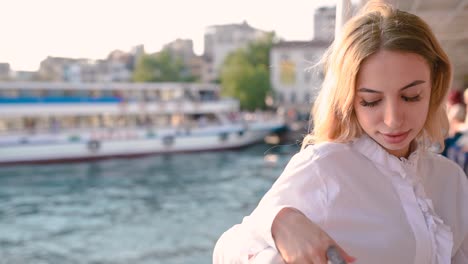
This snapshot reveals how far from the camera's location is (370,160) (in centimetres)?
75

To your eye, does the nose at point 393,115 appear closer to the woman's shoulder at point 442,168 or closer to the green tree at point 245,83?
the woman's shoulder at point 442,168

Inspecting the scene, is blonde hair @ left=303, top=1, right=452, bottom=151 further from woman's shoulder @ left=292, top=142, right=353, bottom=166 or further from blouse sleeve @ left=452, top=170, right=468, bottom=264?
blouse sleeve @ left=452, top=170, right=468, bottom=264

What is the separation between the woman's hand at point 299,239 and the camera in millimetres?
548

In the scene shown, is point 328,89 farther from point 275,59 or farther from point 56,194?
point 275,59

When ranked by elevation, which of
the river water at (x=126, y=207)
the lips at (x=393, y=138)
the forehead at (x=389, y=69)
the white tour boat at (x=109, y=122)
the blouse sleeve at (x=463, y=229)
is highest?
the forehead at (x=389, y=69)

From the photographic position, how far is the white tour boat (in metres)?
17.5

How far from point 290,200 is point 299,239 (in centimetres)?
11

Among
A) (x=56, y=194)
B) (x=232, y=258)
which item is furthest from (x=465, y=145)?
(x=56, y=194)

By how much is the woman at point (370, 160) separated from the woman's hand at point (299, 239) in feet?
0.04

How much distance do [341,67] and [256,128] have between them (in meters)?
21.5

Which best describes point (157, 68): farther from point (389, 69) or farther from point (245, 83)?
point (389, 69)

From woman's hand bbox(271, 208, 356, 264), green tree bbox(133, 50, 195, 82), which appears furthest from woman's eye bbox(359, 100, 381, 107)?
green tree bbox(133, 50, 195, 82)

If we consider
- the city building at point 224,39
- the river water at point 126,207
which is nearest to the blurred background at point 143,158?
the river water at point 126,207

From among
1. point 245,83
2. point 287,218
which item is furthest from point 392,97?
point 245,83
